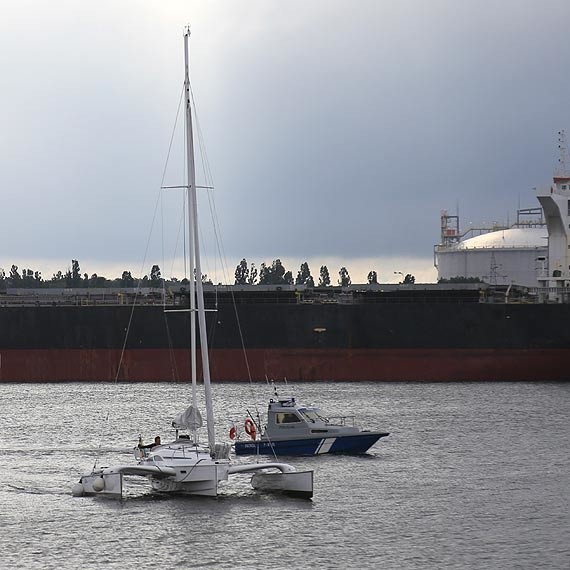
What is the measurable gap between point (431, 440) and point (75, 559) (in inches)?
721

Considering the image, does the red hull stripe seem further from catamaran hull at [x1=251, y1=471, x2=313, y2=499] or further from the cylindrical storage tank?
catamaran hull at [x1=251, y1=471, x2=313, y2=499]

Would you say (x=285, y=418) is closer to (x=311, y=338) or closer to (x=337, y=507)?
(x=337, y=507)

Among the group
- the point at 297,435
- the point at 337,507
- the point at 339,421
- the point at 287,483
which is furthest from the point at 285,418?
the point at 337,507

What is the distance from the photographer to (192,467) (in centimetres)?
3209

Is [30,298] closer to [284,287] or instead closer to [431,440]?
[284,287]

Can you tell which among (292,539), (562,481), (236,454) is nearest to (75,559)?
(292,539)

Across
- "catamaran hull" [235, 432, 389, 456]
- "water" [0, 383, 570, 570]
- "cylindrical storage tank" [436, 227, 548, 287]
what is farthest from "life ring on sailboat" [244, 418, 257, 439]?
"cylindrical storage tank" [436, 227, 548, 287]

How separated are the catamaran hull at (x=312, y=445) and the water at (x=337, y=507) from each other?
31cm

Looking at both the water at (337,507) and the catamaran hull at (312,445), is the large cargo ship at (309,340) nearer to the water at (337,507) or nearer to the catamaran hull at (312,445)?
the water at (337,507)

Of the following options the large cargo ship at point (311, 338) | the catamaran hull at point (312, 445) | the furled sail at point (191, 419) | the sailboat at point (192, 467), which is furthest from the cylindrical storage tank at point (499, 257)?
the furled sail at point (191, 419)

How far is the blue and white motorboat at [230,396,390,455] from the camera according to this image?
38.4 meters

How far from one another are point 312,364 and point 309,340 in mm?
1093

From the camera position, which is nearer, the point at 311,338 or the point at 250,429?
the point at 250,429

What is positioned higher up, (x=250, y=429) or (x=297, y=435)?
(x=250, y=429)
